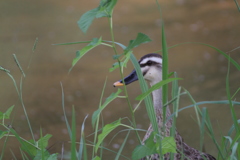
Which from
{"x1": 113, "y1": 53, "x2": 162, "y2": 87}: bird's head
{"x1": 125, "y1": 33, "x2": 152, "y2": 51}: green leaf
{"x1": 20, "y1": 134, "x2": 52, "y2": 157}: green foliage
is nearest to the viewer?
{"x1": 125, "y1": 33, "x2": 152, "y2": 51}: green leaf

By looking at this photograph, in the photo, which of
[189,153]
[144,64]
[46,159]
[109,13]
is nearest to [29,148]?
[46,159]

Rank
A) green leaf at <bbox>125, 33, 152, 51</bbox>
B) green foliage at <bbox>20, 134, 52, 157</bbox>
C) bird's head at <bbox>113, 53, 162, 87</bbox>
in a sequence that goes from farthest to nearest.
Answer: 1. bird's head at <bbox>113, 53, 162, 87</bbox>
2. green foliage at <bbox>20, 134, 52, 157</bbox>
3. green leaf at <bbox>125, 33, 152, 51</bbox>

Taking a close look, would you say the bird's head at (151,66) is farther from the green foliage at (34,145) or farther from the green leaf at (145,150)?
the green leaf at (145,150)

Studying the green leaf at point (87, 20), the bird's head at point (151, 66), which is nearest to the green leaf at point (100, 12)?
the green leaf at point (87, 20)

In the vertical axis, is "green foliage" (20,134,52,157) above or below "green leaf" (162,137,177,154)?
below

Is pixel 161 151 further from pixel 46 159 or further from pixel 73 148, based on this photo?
pixel 46 159

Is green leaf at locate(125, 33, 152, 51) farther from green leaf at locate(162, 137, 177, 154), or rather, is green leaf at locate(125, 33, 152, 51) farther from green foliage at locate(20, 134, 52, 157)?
green foliage at locate(20, 134, 52, 157)

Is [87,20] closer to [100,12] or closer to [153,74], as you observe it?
Result: [100,12]

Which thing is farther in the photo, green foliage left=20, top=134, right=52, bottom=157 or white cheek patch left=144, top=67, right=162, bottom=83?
white cheek patch left=144, top=67, right=162, bottom=83

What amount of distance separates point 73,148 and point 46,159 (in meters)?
0.27

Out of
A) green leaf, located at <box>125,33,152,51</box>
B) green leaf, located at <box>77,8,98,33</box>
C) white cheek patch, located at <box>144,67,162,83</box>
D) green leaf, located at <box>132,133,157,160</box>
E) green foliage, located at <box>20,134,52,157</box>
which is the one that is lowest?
white cheek patch, located at <box>144,67,162,83</box>

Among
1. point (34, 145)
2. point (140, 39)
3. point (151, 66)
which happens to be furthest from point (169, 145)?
point (151, 66)

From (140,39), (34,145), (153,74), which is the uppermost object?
(140,39)

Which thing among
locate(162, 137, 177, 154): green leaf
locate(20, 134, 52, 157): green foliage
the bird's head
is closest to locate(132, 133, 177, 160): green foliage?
locate(162, 137, 177, 154): green leaf
